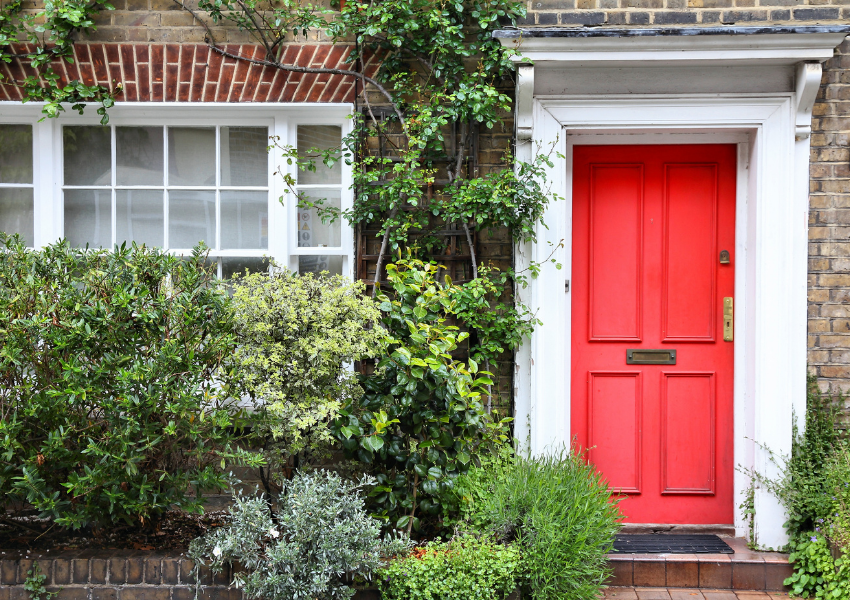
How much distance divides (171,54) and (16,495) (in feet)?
9.19

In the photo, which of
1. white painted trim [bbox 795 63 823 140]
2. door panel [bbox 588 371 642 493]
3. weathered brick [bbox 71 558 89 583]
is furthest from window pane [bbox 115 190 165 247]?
white painted trim [bbox 795 63 823 140]

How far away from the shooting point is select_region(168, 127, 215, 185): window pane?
4.41m

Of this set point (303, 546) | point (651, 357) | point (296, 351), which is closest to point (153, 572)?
point (303, 546)

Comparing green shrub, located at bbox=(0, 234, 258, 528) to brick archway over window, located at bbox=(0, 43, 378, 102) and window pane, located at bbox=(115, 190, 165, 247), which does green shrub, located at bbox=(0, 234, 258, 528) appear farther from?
brick archway over window, located at bbox=(0, 43, 378, 102)

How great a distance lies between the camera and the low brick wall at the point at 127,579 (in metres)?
3.31

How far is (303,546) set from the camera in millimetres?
3049

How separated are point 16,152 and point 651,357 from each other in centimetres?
450

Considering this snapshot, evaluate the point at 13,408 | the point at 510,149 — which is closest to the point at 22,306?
the point at 13,408

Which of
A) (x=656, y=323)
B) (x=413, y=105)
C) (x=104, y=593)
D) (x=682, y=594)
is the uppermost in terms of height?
(x=413, y=105)

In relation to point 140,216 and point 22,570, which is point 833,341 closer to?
point 140,216

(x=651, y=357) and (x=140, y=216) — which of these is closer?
(x=651, y=357)

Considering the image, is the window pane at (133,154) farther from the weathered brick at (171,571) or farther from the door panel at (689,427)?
the door panel at (689,427)

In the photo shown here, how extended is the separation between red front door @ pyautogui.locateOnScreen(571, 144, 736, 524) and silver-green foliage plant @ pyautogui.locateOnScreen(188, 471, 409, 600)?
5.80 ft

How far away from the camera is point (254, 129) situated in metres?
4.41
